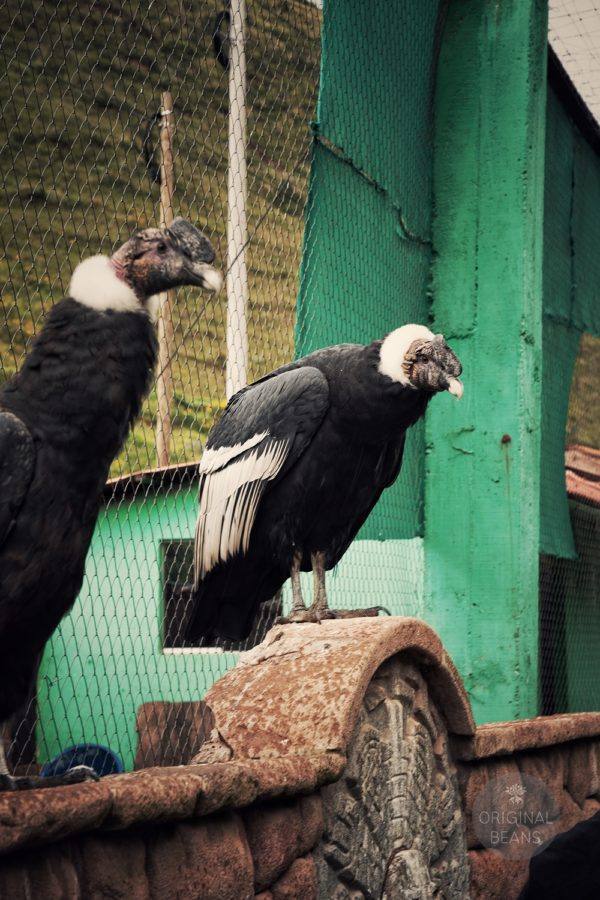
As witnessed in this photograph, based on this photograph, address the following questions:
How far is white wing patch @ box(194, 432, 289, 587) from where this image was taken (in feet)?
12.4

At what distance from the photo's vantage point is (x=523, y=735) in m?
4.36

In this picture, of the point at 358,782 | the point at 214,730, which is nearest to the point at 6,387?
the point at 214,730

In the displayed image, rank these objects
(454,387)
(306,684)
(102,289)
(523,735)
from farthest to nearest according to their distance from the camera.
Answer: (523,735) < (454,387) < (306,684) < (102,289)

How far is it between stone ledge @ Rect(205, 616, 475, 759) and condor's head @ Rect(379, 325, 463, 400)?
0.73 m

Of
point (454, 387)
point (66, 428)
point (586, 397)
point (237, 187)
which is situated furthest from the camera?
point (586, 397)

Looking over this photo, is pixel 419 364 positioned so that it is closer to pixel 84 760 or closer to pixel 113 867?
pixel 113 867

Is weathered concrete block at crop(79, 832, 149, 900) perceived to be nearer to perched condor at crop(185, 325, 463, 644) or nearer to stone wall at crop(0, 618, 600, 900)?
stone wall at crop(0, 618, 600, 900)

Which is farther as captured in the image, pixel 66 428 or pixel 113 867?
pixel 66 428

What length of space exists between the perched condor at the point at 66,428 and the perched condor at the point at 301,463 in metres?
1.25

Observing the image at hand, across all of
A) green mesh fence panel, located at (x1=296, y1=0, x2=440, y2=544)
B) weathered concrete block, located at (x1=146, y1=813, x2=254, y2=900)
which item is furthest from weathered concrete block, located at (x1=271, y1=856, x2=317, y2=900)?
green mesh fence panel, located at (x1=296, y1=0, x2=440, y2=544)

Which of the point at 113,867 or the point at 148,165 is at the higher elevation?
the point at 148,165

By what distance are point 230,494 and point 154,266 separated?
144cm

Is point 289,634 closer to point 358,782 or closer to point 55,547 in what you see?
point 358,782

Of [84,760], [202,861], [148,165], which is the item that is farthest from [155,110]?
[202,861]
